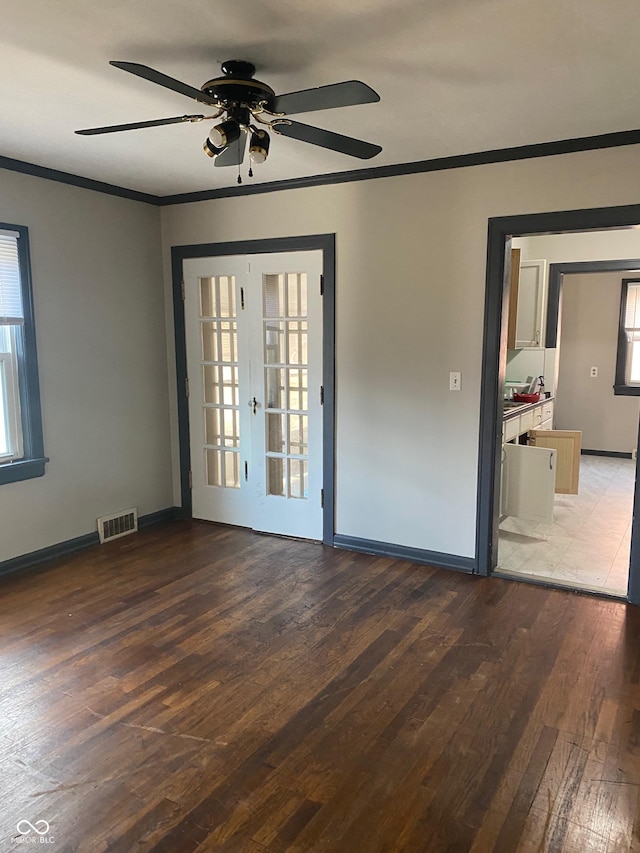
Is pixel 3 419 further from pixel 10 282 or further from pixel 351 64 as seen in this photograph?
pixel 351 64

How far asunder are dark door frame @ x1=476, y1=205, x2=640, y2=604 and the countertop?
3.05 feet

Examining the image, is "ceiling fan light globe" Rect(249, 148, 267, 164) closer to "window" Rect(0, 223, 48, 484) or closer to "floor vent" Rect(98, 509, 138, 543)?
"window" Rect(0, 223, 48, 484)

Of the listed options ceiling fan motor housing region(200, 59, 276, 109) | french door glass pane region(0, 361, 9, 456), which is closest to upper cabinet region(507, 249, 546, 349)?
ceiling fan motor housing region(200, 59, 276, 109)

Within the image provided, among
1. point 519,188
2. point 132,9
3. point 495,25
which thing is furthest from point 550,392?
point 132,9

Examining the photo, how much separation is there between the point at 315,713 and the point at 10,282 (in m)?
3.00

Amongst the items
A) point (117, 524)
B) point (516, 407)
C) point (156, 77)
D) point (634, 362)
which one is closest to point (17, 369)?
point (117, 524)

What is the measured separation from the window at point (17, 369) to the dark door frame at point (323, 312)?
1.18 metres

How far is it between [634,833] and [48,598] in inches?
118

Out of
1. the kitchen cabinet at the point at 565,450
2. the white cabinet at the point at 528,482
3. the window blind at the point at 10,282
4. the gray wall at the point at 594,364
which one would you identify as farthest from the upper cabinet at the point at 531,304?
the window blind at the point at 10,282

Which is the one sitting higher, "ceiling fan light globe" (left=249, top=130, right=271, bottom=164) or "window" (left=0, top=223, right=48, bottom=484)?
"ceiling fan light globe" (left=249, top=130, right=271, bottom=164)

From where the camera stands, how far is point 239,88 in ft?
7.32

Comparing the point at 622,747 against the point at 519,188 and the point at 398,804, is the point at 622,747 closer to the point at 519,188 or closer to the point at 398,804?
the point at 398,804

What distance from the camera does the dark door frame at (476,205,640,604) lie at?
3.32 m

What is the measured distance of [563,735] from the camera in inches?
91.1
